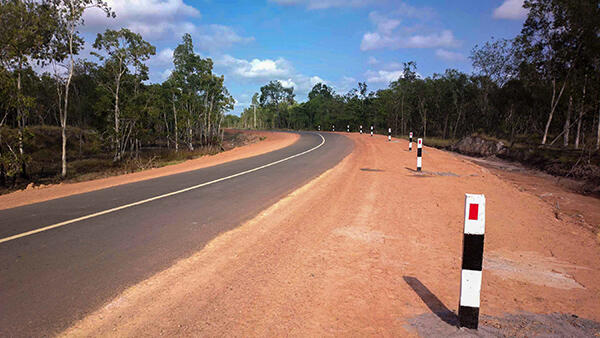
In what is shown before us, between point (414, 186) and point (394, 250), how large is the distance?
16.8 feet

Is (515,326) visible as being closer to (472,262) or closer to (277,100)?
(472,262)

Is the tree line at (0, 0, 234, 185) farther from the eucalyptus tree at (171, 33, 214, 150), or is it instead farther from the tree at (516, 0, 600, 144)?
the tree at (516, 0, 600, 144)

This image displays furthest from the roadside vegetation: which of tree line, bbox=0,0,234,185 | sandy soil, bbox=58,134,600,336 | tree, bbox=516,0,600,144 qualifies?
tree line, bbox=0,0,234,185

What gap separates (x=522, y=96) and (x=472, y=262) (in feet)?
143

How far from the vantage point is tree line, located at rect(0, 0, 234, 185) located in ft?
65.3

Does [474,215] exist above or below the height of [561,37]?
below

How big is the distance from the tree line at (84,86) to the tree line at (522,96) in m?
30.9

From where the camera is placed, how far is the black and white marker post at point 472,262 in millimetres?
2783

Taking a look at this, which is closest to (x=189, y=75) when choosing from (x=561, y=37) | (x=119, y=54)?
(x=119, y=54)

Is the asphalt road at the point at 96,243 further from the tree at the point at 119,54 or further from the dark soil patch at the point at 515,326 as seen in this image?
the tree at the point at 119,54

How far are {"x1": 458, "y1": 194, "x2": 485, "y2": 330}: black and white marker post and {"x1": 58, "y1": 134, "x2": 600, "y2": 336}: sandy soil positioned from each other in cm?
25

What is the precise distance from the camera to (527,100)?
37000 millimetres

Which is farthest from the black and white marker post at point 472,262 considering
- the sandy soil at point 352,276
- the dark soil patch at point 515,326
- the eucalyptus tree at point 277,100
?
the eucalyptus tree at point 277,100

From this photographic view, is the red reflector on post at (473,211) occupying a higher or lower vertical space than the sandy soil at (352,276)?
higher
